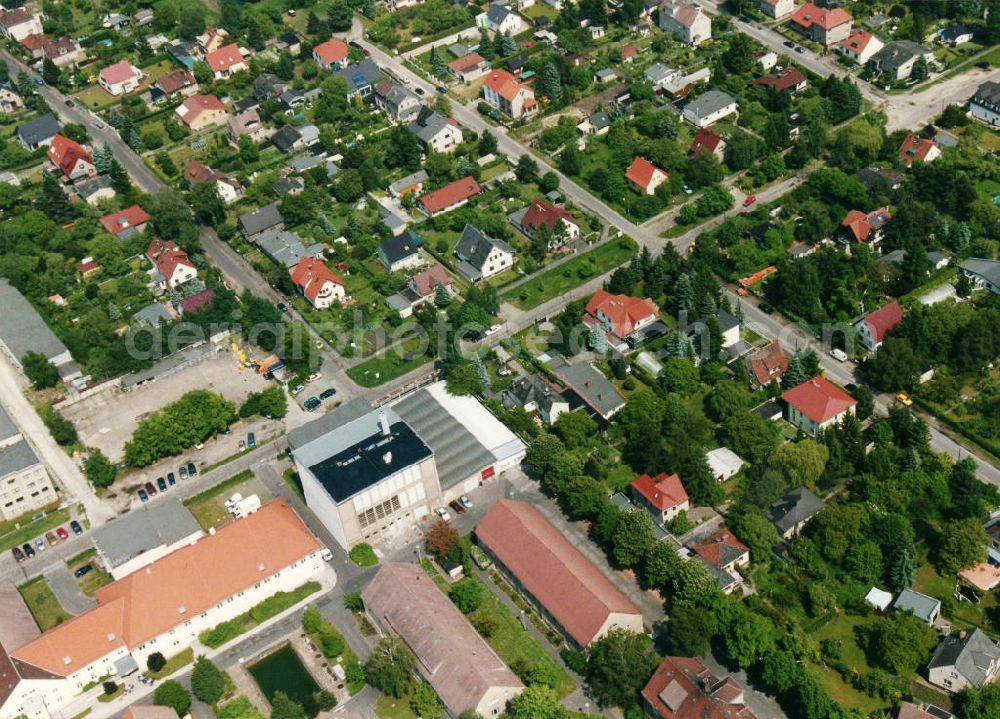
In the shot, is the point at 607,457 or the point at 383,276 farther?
the point at 383,276

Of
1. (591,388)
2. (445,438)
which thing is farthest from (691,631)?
(445,438)

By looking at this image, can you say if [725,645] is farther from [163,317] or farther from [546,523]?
[163,317]

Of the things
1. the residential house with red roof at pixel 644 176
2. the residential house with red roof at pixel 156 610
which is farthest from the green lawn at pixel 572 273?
the residential house with red roof at pixel 156 610

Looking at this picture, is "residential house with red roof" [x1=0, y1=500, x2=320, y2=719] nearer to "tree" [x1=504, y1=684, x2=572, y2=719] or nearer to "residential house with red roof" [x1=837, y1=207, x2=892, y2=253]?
"tree" [x1=504, y1=684, x2=572, y2=719]

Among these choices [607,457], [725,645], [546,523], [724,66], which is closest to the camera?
Result: [725,645]

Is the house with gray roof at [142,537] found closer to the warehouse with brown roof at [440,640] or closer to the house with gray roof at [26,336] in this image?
the warehouse with brown roof at [440,640]

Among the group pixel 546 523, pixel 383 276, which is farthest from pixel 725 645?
pixel 383 276
